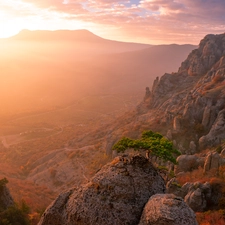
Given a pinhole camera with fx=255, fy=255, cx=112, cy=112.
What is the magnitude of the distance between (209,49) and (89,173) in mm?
58353

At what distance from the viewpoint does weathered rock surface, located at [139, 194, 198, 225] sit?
9.35 m

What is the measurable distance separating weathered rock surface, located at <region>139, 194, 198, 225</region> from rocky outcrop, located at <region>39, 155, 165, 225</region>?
936 mm

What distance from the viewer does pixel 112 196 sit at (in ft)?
36.7

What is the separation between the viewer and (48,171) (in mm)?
51969

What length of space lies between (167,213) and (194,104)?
41788mm

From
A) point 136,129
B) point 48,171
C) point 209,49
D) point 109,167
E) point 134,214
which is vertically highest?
point 209,49

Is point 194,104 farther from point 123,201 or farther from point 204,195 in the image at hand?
point 123,201

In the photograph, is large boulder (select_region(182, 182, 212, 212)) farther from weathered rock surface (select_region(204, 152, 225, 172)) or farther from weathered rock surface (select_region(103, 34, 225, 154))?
weathered rock surface (select_region(103, 34, 225, 154))

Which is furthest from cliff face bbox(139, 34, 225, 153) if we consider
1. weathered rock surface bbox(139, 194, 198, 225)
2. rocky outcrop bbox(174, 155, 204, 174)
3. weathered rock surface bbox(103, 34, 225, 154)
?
weathered rock surface bbox(139, 194, 198, 225)

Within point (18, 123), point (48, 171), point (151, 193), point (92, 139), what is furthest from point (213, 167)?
point (18, 123)

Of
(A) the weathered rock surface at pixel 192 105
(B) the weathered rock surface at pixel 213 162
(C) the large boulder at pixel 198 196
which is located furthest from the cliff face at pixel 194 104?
(C) the large boulder at pixel 198 196

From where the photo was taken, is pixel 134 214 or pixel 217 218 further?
pixel 217 218

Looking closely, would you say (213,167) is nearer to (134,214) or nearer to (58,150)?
(134,214)

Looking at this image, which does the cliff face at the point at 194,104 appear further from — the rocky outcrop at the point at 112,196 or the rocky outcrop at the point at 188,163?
the rocky outcrop at the point at 112,196
